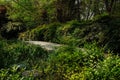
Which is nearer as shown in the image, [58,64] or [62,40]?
[58,64]

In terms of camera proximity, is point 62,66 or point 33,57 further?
point 33,57

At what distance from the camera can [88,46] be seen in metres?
9.67

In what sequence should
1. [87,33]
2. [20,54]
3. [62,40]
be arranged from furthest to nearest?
1. [62,40]
2. [87,33]
3. [20,54]

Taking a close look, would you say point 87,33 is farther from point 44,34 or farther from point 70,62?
point 70,62

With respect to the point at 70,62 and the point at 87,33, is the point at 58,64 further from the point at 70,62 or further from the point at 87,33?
the point at 87,33

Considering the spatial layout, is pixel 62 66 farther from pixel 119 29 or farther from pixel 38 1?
pixel 38 1

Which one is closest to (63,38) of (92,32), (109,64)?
(92,32)

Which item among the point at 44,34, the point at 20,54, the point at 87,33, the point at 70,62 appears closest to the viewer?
the point at 70,62

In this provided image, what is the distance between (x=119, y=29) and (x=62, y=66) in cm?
304

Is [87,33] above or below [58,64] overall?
above

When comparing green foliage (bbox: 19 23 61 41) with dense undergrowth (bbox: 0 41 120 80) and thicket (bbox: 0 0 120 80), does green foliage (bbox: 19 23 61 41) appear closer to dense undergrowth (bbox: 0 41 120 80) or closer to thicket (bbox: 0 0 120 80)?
thicket (bbox: 0 0 120 80)

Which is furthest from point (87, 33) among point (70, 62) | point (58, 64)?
point (58, 64)

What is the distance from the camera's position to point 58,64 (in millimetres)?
7832

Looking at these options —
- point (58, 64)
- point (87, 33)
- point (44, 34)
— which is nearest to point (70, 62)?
point (58, 64)
